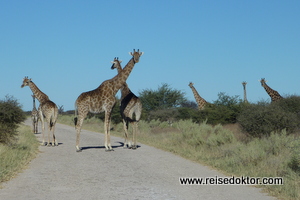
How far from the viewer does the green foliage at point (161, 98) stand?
39.8 metres

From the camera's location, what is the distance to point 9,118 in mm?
15758

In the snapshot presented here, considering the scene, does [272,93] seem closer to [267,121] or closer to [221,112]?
[221,112]

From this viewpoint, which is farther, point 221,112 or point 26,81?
point 221,112

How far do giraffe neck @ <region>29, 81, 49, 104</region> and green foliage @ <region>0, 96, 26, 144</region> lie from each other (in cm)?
315

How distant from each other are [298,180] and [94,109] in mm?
9476

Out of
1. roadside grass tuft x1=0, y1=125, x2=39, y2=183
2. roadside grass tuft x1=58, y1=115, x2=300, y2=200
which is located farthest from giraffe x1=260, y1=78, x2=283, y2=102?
roadside grass tuft x1=0, y1=125, x2=39, y2=183

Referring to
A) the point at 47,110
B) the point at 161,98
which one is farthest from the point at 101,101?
the point at 161,98

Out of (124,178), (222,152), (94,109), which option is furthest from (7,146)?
(222,152)

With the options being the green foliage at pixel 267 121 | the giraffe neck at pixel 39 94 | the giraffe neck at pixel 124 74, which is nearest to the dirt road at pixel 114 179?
the giraffe neck at pixel 124 74

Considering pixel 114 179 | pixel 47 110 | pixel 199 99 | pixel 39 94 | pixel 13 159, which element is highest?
pixel 199 99

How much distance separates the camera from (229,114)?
92.0 ft

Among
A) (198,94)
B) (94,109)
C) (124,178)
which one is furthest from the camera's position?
(198,94)

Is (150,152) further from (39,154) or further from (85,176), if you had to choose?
(85,176)

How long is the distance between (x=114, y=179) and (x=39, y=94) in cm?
1115
